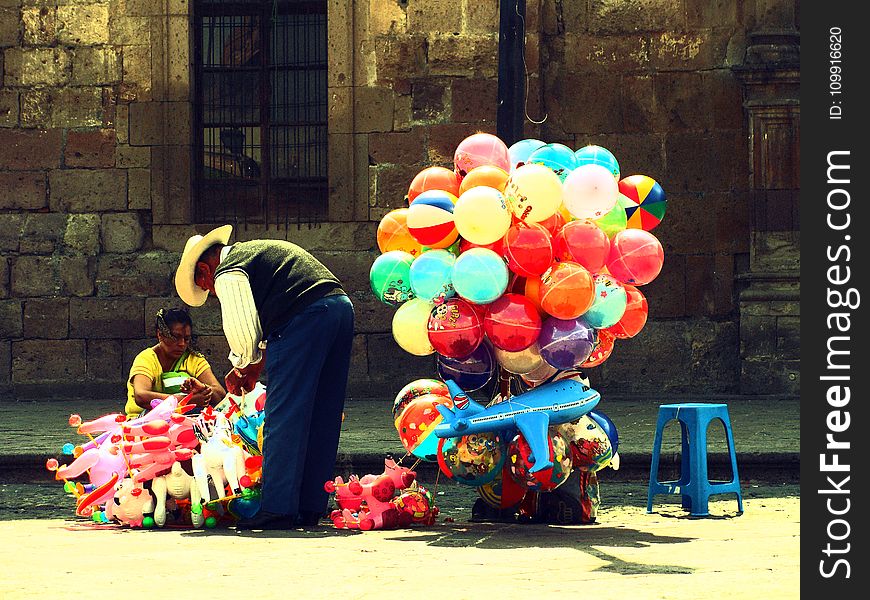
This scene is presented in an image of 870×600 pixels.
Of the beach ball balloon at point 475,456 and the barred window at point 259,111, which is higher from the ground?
the barred window at point 259,111

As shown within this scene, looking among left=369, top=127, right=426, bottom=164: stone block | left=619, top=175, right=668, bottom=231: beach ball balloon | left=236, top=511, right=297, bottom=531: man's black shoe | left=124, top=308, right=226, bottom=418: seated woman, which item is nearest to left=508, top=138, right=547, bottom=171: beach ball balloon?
left=619, top=175, right=668, bottom=231: beach ball balloon

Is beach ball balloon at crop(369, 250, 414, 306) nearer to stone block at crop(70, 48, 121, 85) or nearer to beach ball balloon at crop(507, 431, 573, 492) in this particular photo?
beach ball balloon at crop(507, 431, 573, 492)

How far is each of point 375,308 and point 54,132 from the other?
3.36m

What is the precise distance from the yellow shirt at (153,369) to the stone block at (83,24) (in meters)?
6.43

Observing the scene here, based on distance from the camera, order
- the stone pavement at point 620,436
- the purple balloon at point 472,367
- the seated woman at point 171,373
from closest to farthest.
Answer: the purple balloon at point 472,367
the seated woman at point 171,373
the stone pavement at point 620,436

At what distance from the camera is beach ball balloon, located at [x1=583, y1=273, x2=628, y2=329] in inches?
279

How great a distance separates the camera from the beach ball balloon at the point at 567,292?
6.89 meters

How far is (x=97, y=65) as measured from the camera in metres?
14.6

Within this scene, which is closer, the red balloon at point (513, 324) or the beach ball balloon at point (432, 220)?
the red balloon at point (513, 324)

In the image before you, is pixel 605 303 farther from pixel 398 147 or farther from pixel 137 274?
pixel 137 274

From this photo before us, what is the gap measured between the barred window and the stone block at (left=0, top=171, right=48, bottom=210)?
1.40m

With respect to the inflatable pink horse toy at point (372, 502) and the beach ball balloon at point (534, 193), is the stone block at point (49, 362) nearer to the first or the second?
the inflatable pink horse toy at point (372, 502)

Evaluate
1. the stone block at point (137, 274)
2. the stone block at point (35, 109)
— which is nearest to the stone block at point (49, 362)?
the stone block at point (137, 274)

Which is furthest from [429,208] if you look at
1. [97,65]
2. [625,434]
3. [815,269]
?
[97,65]
